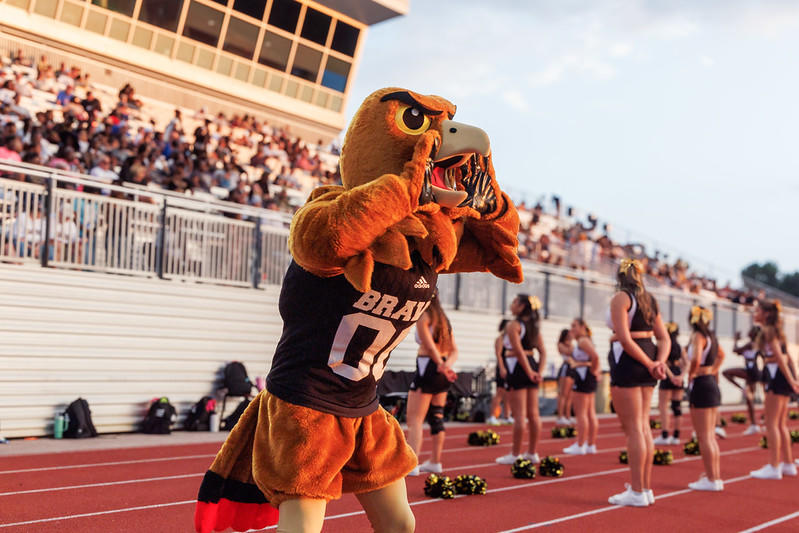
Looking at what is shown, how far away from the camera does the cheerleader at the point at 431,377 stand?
317 inches

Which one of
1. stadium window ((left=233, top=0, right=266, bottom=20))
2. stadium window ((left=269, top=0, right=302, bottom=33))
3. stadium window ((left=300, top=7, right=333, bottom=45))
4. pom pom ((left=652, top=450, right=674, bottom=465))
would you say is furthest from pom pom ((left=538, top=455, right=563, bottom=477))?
stadium window ((left=300, top=7, right=333, bottom=45))

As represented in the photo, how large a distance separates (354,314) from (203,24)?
2438 cm

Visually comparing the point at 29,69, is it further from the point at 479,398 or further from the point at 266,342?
the point at 479,398

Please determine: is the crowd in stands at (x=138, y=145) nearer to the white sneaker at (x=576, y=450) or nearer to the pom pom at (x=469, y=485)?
the pom pom at (x=469, y=485)

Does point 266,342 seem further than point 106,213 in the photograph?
Yes

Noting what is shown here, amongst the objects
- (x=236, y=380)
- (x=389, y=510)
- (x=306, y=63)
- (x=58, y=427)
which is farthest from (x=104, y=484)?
(x=306, y=63)

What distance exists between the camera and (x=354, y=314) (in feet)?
10.0

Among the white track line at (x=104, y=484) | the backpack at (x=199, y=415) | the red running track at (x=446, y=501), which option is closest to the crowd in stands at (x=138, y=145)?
the backpack at (x=199, y=415)

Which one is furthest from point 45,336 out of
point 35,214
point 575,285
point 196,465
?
point 575,285

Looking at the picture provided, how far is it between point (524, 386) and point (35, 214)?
6578mm

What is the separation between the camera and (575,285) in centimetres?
2078

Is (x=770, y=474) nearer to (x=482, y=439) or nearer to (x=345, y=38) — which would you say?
(x=482, y=439)

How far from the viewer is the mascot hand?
2883mm

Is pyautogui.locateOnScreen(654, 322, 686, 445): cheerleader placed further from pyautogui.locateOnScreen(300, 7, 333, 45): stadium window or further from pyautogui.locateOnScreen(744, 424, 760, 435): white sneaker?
pyautogui.locateOnScreen(300, 7, 333, 45): stadium window
